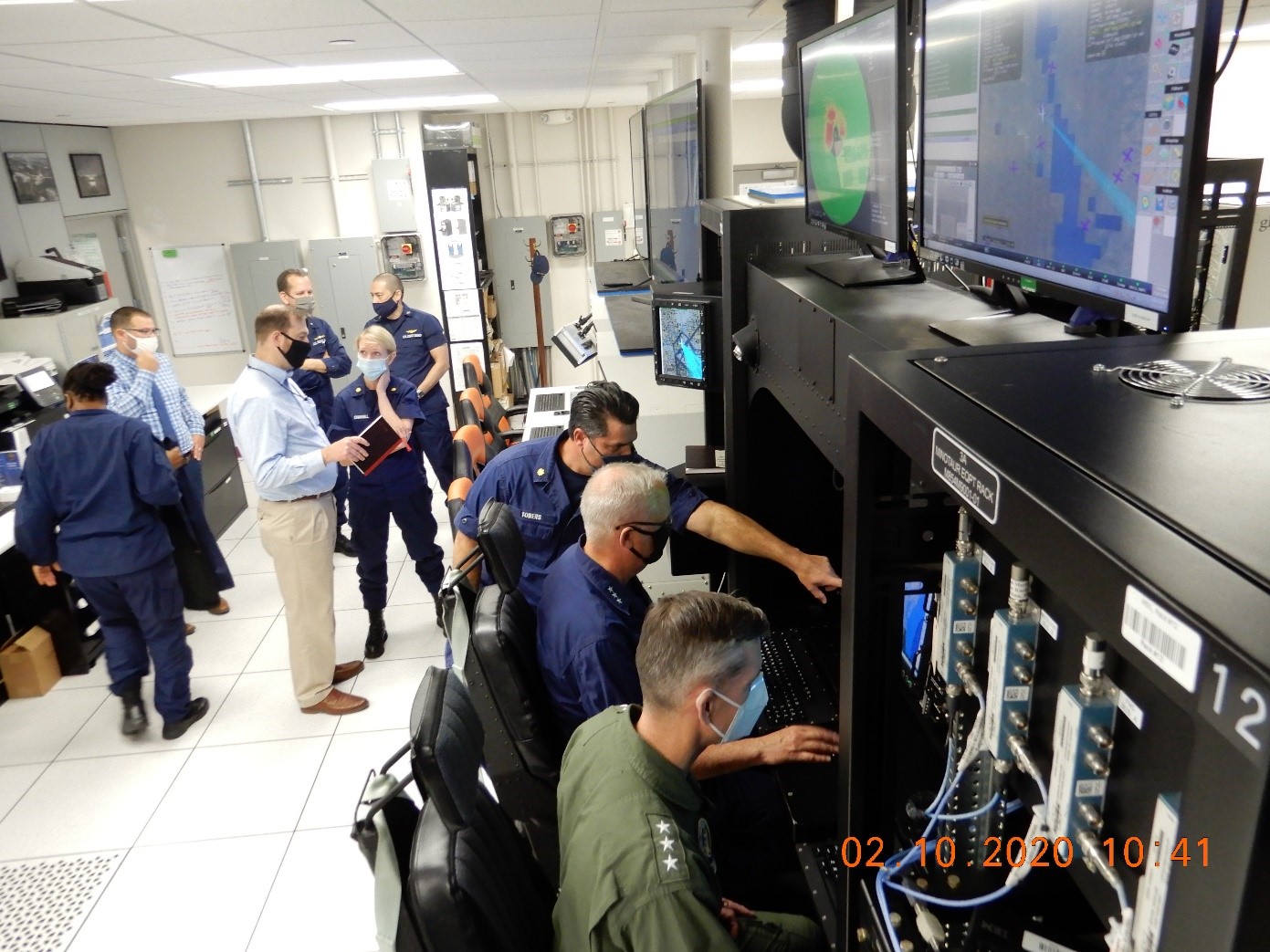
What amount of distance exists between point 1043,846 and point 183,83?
6.21m

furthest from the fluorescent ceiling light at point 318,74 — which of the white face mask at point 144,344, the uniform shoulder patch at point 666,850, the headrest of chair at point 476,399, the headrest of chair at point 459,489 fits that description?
the uniform shoulder patch at point 666,850

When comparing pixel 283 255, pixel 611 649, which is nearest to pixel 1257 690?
pixel 611 649

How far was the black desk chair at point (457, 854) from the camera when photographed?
1.33 metres

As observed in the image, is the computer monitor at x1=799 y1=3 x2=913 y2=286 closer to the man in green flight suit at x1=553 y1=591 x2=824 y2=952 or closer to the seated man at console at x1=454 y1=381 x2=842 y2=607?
the man in green flight suit at x1=553 y1=591 x2=824 y2=952

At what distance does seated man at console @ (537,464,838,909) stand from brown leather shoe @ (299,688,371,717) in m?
2.02

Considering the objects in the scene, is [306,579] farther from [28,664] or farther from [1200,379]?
[1200,379]

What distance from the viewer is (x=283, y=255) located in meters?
9.02

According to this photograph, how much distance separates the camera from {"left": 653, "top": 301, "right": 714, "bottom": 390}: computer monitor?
9.73 ft

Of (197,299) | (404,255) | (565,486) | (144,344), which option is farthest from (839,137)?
(197,299)

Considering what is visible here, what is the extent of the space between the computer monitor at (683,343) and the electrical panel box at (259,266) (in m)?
7.03

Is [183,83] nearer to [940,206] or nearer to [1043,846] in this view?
[940,206]

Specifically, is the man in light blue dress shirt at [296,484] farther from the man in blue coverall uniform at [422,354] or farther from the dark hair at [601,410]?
the man in blue coverall uniform at [422,354]

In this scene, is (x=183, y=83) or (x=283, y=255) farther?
(x=283, y=255)

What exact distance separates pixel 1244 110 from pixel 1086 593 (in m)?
10.4
